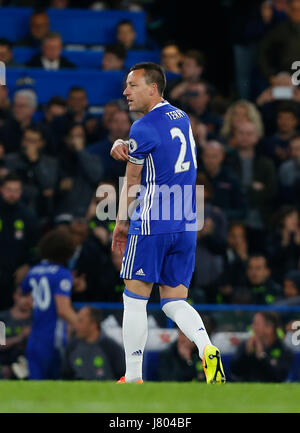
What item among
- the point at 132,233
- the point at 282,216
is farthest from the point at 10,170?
the point at 132,233

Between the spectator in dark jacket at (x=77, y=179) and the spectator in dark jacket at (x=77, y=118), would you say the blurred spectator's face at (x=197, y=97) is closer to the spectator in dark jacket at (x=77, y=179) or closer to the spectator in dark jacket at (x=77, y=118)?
the spectator in dark jacket at (x=77, y=118)

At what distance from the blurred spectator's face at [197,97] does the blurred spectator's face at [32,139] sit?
236cm

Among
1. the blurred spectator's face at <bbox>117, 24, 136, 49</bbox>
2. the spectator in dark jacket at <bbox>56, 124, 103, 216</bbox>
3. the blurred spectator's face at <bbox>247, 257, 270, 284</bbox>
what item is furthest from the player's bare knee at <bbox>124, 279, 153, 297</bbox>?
the blurred spectator's face at <bbox>117, 24, 136, 49</bbox>

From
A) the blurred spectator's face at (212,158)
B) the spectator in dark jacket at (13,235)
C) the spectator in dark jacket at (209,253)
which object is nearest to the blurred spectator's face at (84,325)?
the spectator in dark jacket at (13,235)

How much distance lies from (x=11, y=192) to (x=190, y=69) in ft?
13.1

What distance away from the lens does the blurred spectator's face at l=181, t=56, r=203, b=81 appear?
14.4 meters

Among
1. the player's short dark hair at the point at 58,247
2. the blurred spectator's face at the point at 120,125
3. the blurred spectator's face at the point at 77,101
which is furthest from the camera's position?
the blurred spectator's face at the point at 77,101

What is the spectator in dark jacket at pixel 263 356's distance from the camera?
10.3 meters

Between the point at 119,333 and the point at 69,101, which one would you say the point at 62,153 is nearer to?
the point at 69,101

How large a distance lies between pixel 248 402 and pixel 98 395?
0.88 m

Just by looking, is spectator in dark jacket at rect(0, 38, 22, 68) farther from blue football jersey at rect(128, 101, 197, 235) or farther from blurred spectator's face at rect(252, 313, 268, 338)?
blue football jersey at rect(128, 101, 197, 235)

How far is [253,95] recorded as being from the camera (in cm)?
1570

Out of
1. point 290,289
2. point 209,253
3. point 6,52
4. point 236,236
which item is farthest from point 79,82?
point 290,289
